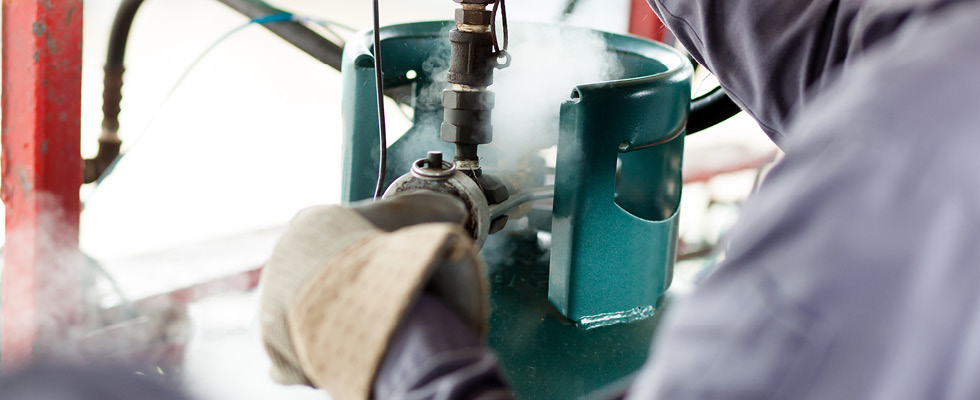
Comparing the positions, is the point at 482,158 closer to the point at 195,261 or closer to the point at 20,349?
the point at 20,349

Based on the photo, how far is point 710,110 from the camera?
1132 millimetres

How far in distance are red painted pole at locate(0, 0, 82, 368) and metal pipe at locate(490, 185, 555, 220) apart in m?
0.58

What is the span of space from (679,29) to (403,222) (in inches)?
17.2

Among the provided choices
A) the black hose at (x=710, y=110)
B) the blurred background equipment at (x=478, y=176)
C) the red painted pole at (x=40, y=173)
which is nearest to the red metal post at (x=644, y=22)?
the black hose at (x=710, y=110)

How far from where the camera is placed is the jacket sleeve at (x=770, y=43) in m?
0.76

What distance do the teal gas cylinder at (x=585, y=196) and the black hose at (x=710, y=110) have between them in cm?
15

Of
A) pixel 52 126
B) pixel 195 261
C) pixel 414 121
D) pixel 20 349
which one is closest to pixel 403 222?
pixel 414 121

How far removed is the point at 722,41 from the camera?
0.83 m

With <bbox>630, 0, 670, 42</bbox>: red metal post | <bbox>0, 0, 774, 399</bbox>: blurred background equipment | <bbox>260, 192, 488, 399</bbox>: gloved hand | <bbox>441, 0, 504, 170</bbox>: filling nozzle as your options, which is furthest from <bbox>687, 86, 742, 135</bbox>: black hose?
<bbox>630, 0, 670, 42</bbox>: red metal post

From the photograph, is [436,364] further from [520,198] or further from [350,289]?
[520,198]

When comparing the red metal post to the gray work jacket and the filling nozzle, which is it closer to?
the filling nozzle

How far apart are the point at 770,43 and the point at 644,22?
169cm

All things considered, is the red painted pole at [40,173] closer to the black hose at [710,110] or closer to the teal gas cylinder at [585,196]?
the teal gas cylinder at [585,196]

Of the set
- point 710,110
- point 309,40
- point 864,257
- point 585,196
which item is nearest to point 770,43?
point 585,196
